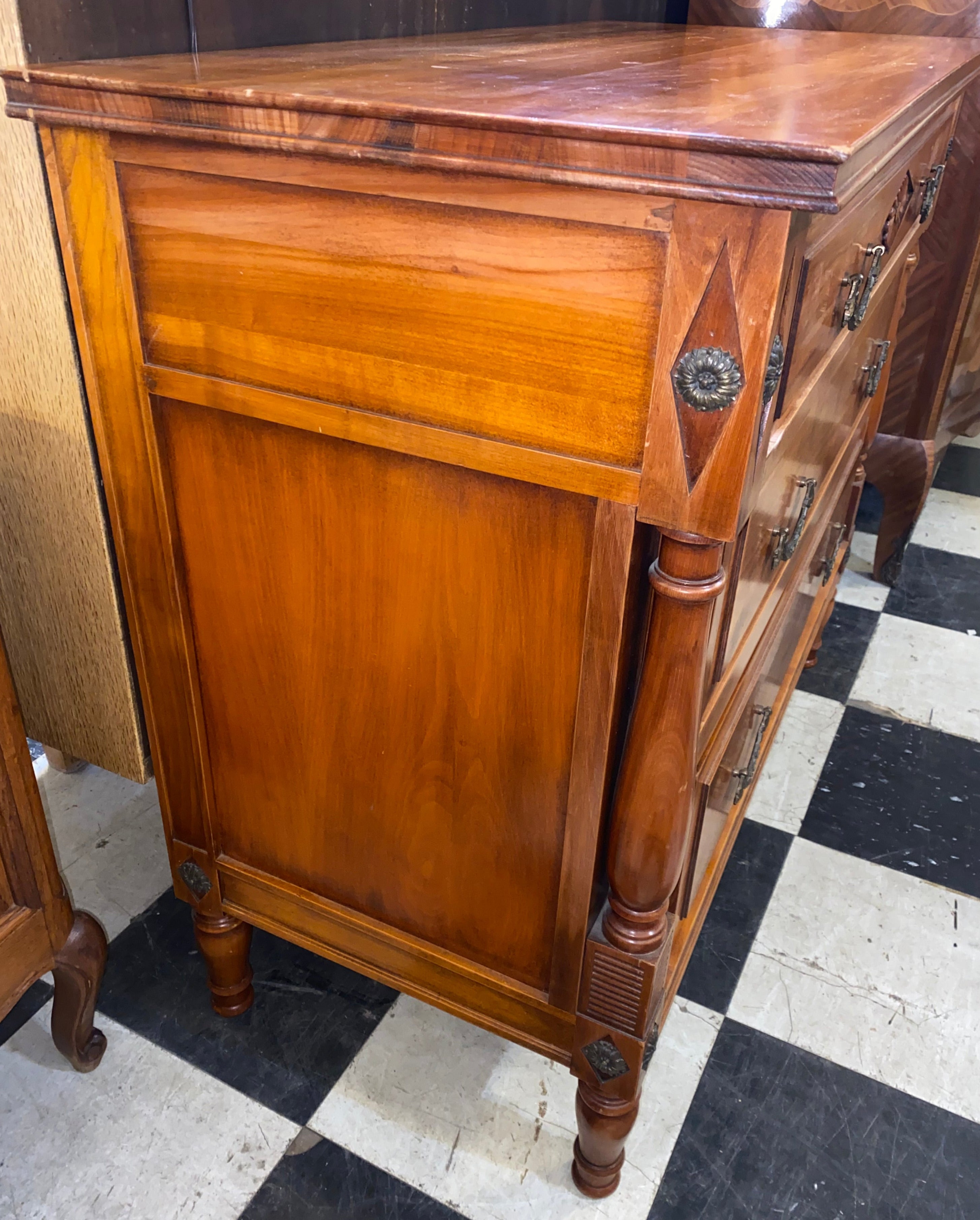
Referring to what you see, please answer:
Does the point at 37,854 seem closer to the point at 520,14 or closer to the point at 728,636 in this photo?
the point at 728,636

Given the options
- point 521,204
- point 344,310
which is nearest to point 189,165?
point 344,310

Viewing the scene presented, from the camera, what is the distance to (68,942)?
0.92m

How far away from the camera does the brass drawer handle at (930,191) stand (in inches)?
49.0

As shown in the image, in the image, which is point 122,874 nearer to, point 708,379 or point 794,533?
point 794,533

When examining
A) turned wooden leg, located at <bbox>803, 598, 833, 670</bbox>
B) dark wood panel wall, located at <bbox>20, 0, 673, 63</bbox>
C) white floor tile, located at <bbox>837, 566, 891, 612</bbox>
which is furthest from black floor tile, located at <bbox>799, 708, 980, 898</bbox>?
dark wood panel wall, located at <bbox>20, 0, 673, 63</bbox>

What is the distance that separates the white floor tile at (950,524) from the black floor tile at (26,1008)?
176 cm

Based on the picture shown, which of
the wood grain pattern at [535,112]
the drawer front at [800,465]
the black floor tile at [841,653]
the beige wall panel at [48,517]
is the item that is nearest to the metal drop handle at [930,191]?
the drawer front at [800,465]

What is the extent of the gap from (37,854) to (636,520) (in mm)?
599

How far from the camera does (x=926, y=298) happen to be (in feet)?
5.57

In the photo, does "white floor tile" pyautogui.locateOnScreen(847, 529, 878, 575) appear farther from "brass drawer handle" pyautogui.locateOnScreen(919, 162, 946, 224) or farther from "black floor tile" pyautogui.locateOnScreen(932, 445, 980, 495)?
"brass drawer handle" pyautogui.locateOnScreen(919, 162, 946, 224)

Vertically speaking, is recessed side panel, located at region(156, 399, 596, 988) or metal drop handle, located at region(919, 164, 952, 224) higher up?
metal drop handle, located at region(919, 164, 952, 224)

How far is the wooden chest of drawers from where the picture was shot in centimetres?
56

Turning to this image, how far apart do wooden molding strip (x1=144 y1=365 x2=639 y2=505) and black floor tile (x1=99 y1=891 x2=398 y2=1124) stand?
26.7 inches

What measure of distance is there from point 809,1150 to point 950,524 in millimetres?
1521
